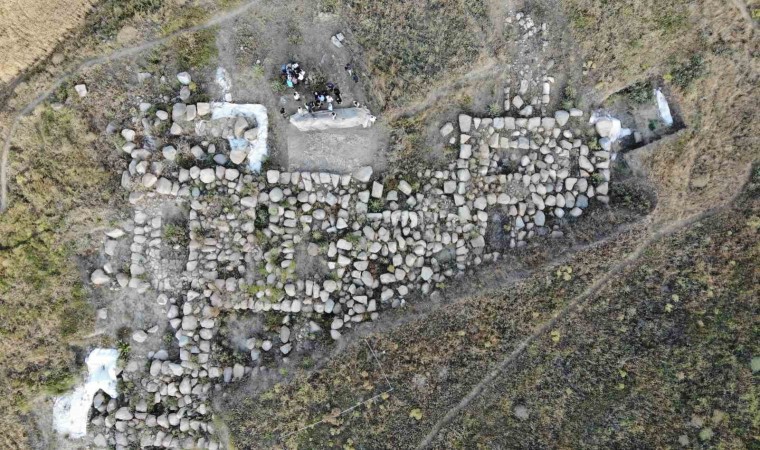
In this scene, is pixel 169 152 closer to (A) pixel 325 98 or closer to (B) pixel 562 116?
(A) pixel 325 98

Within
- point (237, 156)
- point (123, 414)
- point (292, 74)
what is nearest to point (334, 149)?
point (292, 74)

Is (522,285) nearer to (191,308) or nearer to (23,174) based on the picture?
(191,308)

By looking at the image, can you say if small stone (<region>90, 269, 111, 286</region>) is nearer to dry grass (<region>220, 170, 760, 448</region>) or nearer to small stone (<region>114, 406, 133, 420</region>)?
small stone (<region>114, 406, 133, 420</region>)

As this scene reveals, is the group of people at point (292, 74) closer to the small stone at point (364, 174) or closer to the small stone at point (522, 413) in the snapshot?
the small stone at point (364, 174)

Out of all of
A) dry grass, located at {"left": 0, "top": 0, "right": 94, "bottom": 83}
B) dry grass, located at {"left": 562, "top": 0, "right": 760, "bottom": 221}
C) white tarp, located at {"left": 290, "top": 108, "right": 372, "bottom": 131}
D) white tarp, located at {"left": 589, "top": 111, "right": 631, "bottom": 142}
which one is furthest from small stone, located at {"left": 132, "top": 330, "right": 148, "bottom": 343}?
dry grass, located at {"left": 562, "top": 0, "right": 760, "bottom": 221}

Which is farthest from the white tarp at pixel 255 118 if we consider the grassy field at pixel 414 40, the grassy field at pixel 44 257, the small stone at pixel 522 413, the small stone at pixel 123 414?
the small stone at pixel 522 413

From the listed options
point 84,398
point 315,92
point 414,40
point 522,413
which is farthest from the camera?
point 84,398

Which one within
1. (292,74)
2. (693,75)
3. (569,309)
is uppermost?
(693,75)
